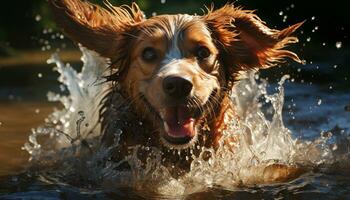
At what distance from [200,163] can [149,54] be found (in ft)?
2.99

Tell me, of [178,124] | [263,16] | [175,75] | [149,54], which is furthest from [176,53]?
[263,16]

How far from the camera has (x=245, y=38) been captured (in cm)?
594

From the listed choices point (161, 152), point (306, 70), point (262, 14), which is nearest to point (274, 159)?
point (161, 152)

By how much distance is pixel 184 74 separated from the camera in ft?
16.1

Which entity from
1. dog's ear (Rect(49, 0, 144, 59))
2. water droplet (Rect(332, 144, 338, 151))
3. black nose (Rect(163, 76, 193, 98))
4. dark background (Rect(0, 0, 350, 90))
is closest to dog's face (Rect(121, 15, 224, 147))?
black nose (Rect(163, 76, 193, 98))

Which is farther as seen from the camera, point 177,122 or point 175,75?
point 177,122

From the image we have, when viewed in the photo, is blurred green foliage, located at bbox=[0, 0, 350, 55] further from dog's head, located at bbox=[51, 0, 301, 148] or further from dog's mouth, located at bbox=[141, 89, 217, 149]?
dog's mouth, located at bbox=[141, 89, 217, 149]

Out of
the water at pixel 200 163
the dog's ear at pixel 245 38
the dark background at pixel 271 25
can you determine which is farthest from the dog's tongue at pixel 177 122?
the dark background at pixel 271 25

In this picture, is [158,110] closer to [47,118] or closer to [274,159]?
[274,159]

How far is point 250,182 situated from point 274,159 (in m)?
0.52

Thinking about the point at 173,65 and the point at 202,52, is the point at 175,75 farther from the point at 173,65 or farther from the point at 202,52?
the point at 202,52

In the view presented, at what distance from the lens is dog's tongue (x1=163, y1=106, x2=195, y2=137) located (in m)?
5.05

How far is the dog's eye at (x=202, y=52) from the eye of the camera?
5324 millimetres

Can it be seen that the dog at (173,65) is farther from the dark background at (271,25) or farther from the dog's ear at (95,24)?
the dark background at (271,25)
